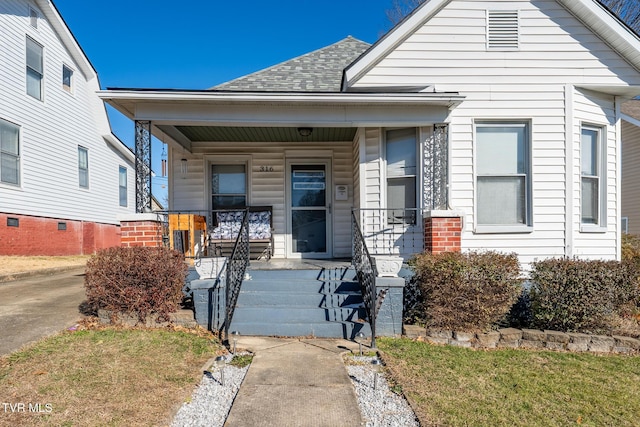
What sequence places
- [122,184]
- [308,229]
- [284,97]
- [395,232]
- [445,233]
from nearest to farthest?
[284,97] < [445,233] < [395,232] < [308,229] < [122,184]

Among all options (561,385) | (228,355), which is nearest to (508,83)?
(561,385)

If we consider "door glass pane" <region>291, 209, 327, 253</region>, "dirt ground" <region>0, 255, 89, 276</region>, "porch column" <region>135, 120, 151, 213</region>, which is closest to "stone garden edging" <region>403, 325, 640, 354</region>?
"door glass pane" <region>291, 209, 327, 253</region>

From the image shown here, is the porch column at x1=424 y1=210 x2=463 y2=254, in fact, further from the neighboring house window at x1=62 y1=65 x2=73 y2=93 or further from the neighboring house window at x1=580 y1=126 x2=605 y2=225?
the neighboring house window at x1=62 y1=65 x2=73 y2=93

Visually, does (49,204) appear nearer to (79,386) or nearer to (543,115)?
(79,386)

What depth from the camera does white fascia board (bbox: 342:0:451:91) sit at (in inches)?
244

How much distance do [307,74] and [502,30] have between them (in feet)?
12.4

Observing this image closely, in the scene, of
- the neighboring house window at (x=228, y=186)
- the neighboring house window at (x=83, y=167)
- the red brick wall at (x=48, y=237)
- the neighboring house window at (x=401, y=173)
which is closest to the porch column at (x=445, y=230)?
the neighboring house window at (x=401, y=173)

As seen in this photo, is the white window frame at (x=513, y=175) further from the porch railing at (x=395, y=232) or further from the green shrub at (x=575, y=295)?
the green shrub at (x=575, y=295)

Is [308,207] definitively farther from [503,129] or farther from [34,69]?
[34,69]

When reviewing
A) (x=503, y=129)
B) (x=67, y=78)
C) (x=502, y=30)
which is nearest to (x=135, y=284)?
(x=503, y=129)

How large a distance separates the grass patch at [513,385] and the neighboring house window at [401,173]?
252 centimetres

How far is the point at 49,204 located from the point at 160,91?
31.5ft

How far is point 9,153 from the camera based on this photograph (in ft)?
35.2

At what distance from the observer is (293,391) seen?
125 inches
